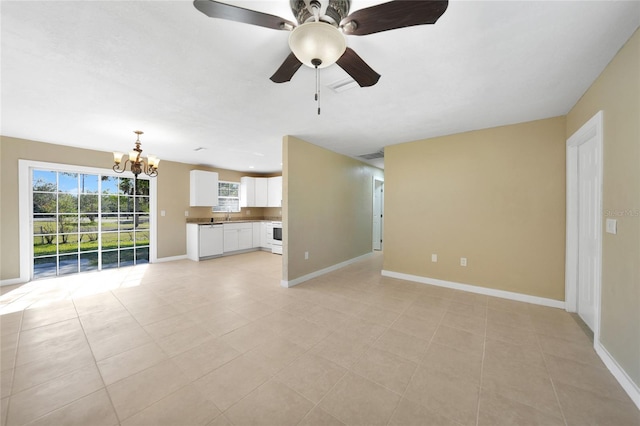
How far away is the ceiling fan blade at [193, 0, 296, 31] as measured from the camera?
1066 millimetres

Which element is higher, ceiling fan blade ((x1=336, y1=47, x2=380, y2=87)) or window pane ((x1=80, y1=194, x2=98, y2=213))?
ceiling fan blade ((x1=336, y1=47, x2=380, y2=87))

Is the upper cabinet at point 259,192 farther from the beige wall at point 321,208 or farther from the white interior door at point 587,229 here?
the white interior door at point 587,229

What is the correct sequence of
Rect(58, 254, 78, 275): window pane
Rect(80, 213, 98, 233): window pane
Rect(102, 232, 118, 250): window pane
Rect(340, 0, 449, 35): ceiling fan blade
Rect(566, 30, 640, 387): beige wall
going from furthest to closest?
Rect(102, 232, 118, 250): window pane, Rect(80, 213, 98, 233): window pane, Rect(58, 254, 78, 275): window pane, Rect(566, 30, 640, 387): beige wall, Rect(340, 0, 449, 35): ceiling fan blade

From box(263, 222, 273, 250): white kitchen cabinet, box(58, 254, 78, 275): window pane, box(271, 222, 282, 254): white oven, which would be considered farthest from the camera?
box(263, 222, 273, 250): white kitchen cabinet

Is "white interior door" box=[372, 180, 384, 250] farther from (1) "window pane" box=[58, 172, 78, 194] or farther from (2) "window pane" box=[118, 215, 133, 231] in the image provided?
(1) "window pane" box=[58, 172, 78, 194]

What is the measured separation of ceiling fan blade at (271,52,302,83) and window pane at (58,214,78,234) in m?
5.23

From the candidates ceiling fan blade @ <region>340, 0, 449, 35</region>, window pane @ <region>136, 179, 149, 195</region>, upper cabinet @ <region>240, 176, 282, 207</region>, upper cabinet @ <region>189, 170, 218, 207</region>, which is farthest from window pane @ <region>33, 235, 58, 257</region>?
ceiling fan blade @ <region>340, 0, 449, 35</region>

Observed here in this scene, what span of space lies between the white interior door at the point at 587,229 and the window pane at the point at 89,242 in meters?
7.63

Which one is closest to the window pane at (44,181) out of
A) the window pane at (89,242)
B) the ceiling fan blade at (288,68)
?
the window pane at (89,242)

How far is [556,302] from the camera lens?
298 cm

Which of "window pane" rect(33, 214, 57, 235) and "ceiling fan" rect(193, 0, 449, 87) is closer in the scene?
"ceiling fan" rect(193, 0, 449, 87)

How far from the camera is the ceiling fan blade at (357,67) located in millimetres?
1446

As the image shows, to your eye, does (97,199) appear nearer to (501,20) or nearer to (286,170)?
(286,170)

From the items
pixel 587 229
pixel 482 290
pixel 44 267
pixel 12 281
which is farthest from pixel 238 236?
pixel 587 229
